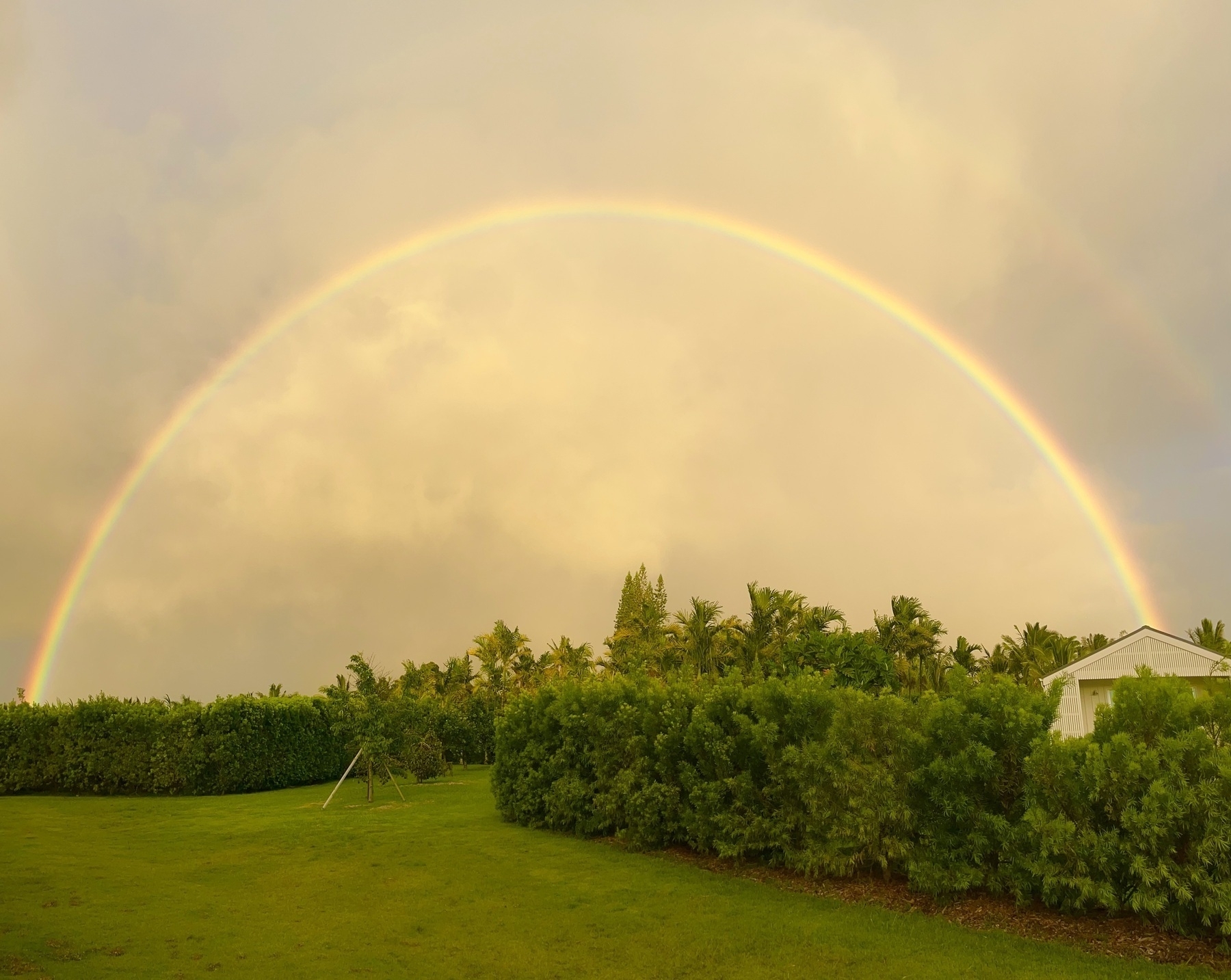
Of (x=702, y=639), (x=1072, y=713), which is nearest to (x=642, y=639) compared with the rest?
(x=702, y=639)

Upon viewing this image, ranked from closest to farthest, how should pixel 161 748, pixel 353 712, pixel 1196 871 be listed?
1. pixel 1196 871
2. pixel 353 712
3. pixel 161 748

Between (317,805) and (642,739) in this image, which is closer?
(642,739)

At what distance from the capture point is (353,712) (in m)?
23.5

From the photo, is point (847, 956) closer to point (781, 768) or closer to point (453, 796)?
point (781, 768)

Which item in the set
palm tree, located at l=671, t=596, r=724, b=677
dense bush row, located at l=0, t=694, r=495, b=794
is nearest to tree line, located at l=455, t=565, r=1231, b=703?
palm tree, located at l=671, t=596, r=724, b=677

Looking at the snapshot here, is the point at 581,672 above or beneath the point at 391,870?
above

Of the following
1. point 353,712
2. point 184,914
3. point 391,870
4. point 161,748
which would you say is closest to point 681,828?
point 391,870

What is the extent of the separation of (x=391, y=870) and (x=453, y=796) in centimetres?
1194

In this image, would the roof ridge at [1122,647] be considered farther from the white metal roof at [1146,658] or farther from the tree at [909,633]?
the tree at [909,633]

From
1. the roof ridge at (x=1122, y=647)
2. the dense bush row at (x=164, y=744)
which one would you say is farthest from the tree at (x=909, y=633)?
the dense bush row at (x=164, y=744)

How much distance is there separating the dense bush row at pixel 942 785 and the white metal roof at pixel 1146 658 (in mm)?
23382

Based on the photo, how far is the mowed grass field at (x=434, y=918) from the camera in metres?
9.40

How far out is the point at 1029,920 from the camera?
10430 millimetres

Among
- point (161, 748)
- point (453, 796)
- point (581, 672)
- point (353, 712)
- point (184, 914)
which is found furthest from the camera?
point (581, 672)
